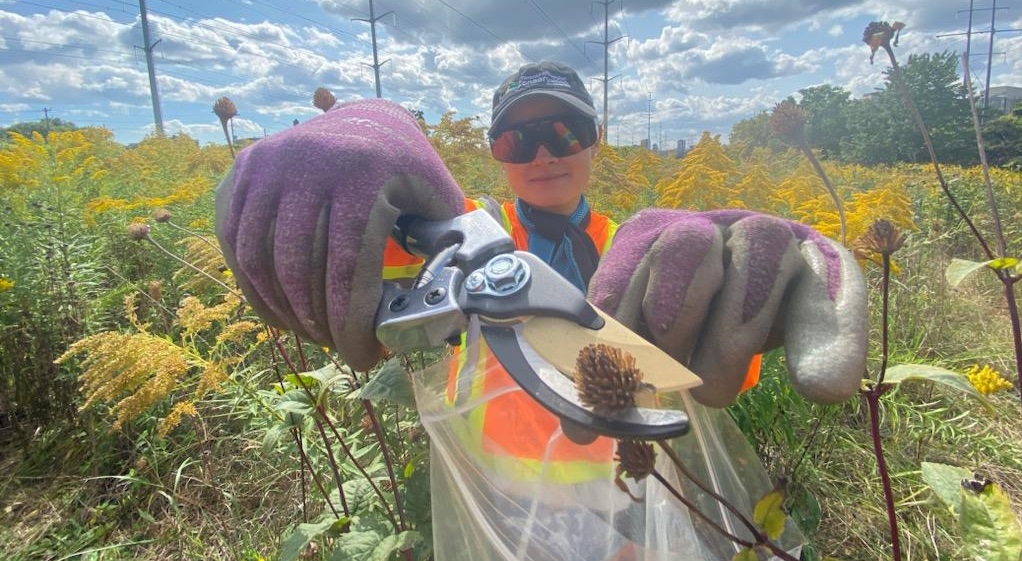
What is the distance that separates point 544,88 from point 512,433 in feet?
2.89

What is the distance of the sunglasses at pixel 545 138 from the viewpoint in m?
1.31

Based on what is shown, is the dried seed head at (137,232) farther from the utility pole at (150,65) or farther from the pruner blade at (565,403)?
the utility pole at (150,65)

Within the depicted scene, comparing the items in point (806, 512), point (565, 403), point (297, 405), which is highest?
point (565, 403)

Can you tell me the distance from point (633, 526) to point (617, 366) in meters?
0.36

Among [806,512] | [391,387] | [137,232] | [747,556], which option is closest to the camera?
[747,556]

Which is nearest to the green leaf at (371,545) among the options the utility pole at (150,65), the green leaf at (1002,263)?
the green leaf at (1002,263)

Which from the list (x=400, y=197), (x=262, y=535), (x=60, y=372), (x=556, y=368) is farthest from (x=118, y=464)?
(x=556, y=368)

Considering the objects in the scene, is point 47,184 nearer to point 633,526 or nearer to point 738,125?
point 633,526

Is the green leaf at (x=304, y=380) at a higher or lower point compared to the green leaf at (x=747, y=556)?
higher

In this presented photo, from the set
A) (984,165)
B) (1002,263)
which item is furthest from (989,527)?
(984,165)

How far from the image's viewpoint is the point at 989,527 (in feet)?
1.83

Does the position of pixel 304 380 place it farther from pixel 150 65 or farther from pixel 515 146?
pixel 150 65

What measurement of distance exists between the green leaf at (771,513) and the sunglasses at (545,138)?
0.96 meters

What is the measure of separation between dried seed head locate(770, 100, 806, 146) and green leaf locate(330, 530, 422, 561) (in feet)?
3.32
